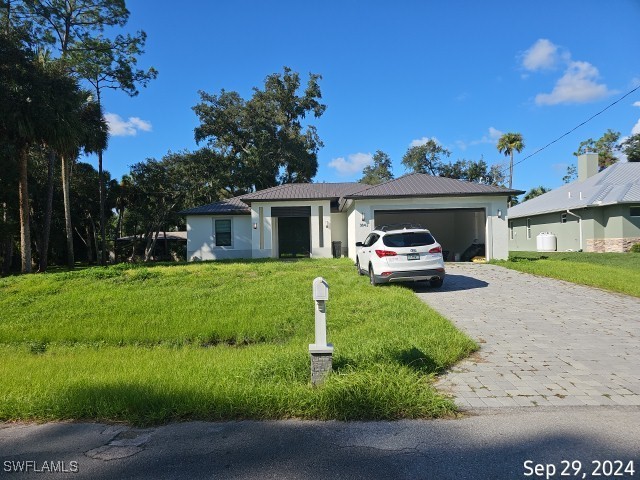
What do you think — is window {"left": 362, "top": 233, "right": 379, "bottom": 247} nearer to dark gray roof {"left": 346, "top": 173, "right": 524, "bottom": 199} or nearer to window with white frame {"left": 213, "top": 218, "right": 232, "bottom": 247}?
dark gray roof {"left": 346, "top": 173, "right": 524, "bottom": 199}

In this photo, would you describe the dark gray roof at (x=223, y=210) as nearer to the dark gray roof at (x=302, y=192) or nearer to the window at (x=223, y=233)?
the window at (x=223, y=233)

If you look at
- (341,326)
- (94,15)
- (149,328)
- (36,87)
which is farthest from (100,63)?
(341,326)

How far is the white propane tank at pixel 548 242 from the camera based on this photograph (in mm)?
28047

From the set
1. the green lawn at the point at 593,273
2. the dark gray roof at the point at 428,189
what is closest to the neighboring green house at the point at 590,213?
the green lawn at the point at 593,273

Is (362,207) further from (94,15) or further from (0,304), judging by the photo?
(94,15)

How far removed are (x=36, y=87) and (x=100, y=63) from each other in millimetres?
10342

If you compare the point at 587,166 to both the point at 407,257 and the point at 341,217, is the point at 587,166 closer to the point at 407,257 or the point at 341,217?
the point at 341,217

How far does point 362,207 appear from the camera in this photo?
18.7m

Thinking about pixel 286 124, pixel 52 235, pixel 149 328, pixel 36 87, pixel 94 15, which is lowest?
pixel 149 328

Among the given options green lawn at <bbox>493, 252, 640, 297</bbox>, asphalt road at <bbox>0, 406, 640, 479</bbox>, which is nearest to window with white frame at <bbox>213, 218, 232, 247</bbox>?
green lawn at <bbox>493, 252, 640, 297</bbox>

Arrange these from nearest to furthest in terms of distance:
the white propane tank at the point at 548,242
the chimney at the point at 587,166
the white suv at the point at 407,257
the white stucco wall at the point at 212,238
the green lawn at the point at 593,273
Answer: the white suv at the point at 407,257 < the green lawn at the point at 593,273 < the white stucco wall at the point at 212,238 < the white propane tank at the point at 548,242 < the chimney at the point at 587,166

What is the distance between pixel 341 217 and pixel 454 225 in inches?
277

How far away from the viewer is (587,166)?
30828 mm

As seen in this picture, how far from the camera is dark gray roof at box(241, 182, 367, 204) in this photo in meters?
22.1
